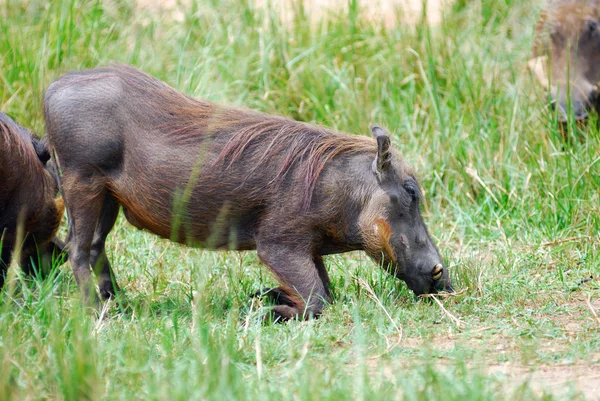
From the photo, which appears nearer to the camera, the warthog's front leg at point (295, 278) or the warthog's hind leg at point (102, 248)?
the warthog's front leg at point (295, 278)

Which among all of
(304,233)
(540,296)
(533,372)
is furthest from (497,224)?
(533,372)

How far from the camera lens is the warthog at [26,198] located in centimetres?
447

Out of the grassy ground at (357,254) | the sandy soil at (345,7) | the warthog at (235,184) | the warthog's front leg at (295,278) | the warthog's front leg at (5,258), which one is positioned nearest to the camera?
the grassy ground at (357,254)

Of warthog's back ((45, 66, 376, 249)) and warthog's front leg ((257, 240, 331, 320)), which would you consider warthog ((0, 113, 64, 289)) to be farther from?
warthog's front leg ((257, 240, 331, 320))

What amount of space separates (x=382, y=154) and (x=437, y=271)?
61cm

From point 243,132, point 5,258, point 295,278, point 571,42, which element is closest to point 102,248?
point 5,258

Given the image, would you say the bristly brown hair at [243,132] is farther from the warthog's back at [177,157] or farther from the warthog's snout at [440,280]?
the warthog's snout at [440,280]

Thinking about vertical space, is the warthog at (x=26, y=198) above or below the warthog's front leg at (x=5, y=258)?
above

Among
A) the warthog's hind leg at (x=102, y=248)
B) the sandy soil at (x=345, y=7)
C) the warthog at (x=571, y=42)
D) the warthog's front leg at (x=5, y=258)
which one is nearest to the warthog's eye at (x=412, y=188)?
the warthog's hind leg at (x=102, y=248)

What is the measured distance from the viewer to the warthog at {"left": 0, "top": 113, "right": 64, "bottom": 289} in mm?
4469

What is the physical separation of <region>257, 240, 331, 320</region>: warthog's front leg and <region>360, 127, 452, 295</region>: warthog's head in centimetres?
32

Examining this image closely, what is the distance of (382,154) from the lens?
13.6ft

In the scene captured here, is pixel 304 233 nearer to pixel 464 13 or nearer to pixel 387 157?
pixel 387 157

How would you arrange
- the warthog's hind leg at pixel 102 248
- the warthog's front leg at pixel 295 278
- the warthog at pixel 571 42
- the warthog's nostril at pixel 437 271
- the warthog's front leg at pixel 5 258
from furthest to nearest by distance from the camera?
the warthog at pixel 571 42 < the warthog's front leg at pixel 5 258 < the warthog's hind leg at pixel 102 248 < the warthog's nostril at pixel 437 271 < the warthog's front leg at pixel 295 278
